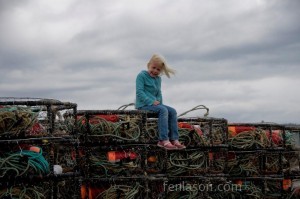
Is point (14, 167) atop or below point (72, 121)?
below

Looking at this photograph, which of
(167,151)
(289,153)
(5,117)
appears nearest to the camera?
(5,117)

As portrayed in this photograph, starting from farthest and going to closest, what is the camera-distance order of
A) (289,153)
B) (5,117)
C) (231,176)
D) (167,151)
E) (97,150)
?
1. (289,153)
2. (231,176)
3. (167,151)
4. (97,150)
5. (5,117)

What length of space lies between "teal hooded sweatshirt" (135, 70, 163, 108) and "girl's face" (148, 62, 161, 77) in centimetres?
5

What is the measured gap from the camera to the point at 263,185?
869cm

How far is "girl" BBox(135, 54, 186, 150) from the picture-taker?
22.8 feet

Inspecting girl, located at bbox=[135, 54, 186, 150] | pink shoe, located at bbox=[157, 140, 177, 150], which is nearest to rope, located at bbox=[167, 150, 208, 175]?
girl, located at bbox=[135, 54, 186, 150]

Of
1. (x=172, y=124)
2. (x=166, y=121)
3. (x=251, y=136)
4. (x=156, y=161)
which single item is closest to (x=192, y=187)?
(x=156, y=161)

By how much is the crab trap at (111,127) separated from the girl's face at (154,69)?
2.97 feet

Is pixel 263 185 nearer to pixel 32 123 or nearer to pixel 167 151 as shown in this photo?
pixel 167 151


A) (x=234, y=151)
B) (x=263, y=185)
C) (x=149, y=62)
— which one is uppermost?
(x=149, y=62)

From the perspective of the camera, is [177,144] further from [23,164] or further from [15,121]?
[15,121]

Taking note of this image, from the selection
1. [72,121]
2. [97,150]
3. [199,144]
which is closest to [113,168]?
[97,150]

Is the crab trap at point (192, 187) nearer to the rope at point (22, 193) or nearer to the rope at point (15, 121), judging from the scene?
the rope at point (22, 193)

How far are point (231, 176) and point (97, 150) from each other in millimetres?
2773
